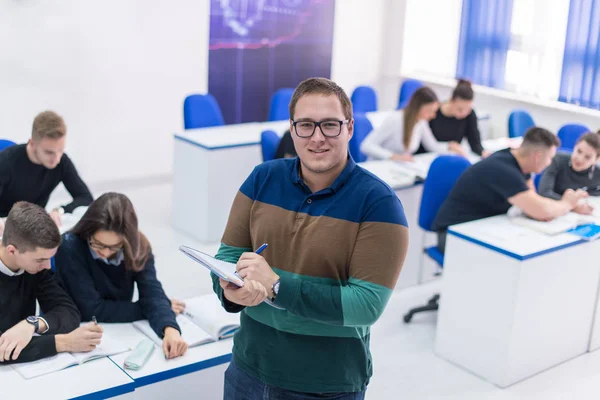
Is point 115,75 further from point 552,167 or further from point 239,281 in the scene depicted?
point 239,281

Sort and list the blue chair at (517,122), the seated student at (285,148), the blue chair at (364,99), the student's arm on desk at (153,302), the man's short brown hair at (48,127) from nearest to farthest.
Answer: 1. the student's arm on desk at (153,302)
2. the man's short brown hair at (48,127)
3. the seated student at (285,148)
4. the blue chair at (517,122)
5. the blue chair at (364,99)

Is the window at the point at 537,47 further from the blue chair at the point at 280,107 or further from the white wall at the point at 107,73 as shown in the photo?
the white wall at the point at 107,73

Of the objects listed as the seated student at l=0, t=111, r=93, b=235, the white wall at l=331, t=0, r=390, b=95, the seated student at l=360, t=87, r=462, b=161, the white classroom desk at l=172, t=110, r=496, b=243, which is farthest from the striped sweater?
the white wall at l=331, t=0, r=390, b=95

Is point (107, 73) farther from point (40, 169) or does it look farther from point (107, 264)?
point (107, 264)

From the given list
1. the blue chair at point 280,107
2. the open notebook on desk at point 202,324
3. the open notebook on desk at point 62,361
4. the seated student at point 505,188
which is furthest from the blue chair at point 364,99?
the open notebook on desk at point 62,361

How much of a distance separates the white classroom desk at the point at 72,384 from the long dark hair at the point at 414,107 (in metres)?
3.49

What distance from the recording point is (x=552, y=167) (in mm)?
4703

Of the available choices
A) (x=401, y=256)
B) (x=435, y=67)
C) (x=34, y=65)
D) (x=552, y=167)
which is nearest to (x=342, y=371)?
(x=401, y=256)

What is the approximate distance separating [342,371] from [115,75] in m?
5.30

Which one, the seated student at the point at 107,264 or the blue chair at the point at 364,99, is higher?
the blue chair at the point at 364,99

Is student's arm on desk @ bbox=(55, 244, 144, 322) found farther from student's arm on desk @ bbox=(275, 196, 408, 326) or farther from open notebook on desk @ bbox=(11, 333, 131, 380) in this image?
student's arm on desk @ bbox=(275, 196, 408, 326)

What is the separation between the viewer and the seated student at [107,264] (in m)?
2.75

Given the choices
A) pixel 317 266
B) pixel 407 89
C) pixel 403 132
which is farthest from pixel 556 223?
pixel 407 89

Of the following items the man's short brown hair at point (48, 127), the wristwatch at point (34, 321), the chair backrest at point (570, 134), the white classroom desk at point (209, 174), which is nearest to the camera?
the wristwatch at point (34, 321)
